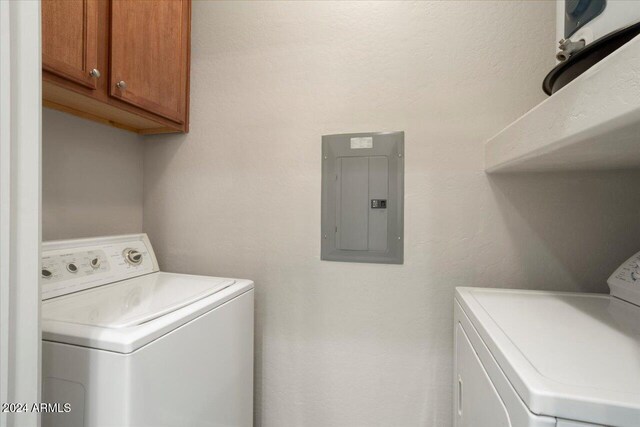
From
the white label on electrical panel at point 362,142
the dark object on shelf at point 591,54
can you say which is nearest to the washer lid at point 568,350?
the dark object on shelf at point 591,54

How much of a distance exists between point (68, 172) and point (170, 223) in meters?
0.44

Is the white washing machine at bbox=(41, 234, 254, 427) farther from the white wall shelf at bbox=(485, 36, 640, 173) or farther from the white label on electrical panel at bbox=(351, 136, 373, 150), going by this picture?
the white wall shelf at bbox=(485, 36, 640, 173)

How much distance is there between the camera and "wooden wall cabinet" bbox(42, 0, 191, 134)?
2.66ft

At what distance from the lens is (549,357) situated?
508 mm

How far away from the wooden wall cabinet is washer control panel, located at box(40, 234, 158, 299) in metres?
0.51

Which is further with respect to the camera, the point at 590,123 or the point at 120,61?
the point at 120,61

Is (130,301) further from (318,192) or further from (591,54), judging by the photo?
(591,54)

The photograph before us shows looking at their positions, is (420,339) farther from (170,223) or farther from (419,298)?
(170,223)

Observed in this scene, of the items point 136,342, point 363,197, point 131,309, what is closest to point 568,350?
point 363,197

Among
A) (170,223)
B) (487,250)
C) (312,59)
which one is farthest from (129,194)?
(487,250)

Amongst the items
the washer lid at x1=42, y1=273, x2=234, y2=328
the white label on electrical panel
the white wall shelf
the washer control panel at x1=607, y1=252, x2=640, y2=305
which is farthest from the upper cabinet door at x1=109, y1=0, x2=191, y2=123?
the washer control panel at x1=607, y1=252, x2=640, y2=305

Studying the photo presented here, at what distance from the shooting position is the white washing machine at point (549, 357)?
40 centimetres

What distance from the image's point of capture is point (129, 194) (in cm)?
138

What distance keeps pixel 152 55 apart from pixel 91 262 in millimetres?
847
